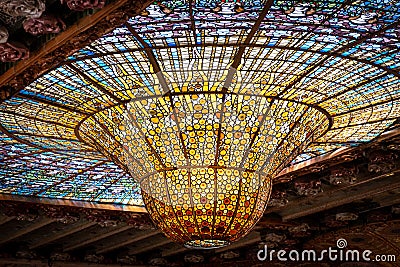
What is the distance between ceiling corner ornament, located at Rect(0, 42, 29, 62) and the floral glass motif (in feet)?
2.64

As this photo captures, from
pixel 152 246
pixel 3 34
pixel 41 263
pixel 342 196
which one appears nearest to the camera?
pixel 3 34

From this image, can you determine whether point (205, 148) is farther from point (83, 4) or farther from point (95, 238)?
point (95, 238)

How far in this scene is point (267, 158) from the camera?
28.8ft

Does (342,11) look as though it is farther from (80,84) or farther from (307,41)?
(80,84)

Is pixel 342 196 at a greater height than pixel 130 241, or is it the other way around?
pixel 342 196

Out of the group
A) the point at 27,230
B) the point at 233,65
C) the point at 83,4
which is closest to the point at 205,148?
the point at 233,65

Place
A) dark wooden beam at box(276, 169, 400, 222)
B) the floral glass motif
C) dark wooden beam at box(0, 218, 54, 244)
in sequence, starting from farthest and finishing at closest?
dark wooden beam at box(0, 218, 54, 244) < dark wooden beam at box(276, 169, 400, 222) < the floral glass motif

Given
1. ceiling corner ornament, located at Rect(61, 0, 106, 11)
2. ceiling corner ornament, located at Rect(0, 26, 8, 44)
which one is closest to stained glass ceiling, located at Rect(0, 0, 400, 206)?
ceiling corner ornament, located at Rect(61, 0, 106, 11)

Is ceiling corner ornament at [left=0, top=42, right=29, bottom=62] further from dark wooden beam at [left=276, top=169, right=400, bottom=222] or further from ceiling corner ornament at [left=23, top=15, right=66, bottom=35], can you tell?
dark wooden beam at [left=276, top=169, right=400, bottom=222]

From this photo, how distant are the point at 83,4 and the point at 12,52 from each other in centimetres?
119

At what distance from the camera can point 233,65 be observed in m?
7.51

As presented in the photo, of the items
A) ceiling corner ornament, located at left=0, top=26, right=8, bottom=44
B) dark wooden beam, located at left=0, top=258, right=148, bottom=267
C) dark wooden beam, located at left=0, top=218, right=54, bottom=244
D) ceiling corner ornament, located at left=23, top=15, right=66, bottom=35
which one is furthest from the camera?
dark wooden beam, located at left=0, top=258, right=148, bottom=267

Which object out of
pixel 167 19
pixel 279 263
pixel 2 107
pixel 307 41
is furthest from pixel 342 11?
pixel 279 263

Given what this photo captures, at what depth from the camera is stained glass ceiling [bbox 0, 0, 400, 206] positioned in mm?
6648
